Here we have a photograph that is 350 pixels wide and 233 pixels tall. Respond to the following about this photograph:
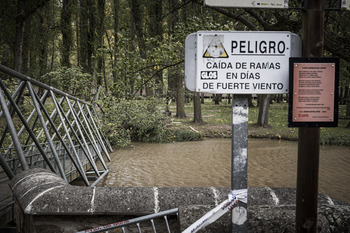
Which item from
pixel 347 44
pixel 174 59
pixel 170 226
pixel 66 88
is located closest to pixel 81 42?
pixel 66 88

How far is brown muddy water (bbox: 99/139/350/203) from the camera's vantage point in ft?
30.4

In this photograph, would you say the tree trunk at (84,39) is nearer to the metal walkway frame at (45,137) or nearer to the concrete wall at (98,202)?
the metal walkway frame at (45,137)

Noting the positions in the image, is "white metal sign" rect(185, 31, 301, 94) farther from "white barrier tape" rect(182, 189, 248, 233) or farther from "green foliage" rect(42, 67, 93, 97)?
"green foliage" rect(42, 67, 93, 97)

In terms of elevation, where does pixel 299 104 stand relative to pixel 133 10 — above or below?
below

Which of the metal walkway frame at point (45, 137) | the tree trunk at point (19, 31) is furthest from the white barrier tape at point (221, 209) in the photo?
the tree trunk at point (19, 31)

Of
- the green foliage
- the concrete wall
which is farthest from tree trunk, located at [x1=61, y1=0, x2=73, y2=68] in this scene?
the concrete wall

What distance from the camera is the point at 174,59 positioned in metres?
10.1

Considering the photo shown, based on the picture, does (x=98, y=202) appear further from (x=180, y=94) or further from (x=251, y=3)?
(x=180, y=94)

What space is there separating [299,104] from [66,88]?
41.8 feet

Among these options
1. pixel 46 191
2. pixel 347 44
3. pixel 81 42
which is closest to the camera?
pixel 46 191

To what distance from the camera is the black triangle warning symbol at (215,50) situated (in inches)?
91.0

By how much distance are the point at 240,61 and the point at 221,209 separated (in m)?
1.06

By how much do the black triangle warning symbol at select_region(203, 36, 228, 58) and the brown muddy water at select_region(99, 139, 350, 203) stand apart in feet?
23.4

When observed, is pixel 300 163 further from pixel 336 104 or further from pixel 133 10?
pixel 133 10
